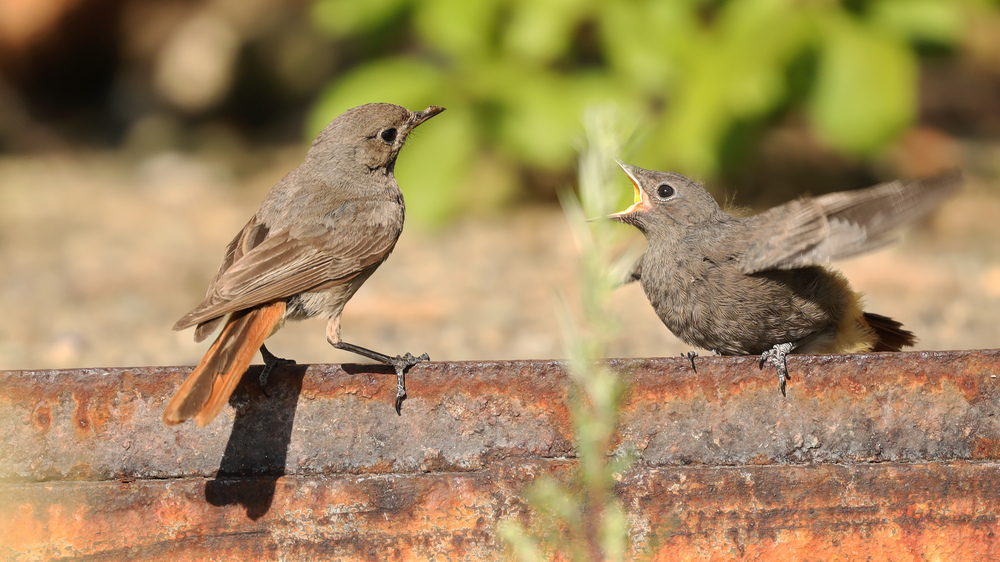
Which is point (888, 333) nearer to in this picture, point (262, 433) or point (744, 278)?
point (744, 278)

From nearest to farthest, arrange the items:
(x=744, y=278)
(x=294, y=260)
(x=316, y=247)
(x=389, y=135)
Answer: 1. (x=744, y=278)
2. (x=294, y=260)
3. (x=316, y=247)
4. (x=389, y=135)

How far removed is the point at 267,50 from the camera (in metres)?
11.4

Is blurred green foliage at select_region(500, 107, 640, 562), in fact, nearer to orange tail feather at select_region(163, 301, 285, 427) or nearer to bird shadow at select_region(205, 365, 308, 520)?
orange tail feather at select_region(163, 301, 285, 427)

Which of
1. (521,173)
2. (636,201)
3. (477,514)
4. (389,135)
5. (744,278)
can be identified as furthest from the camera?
(521,173)

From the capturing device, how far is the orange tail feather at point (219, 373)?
275 centimetres

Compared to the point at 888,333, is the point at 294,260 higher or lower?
higher

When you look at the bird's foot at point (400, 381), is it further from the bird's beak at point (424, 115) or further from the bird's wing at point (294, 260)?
the bird's beak at point (424, 115)

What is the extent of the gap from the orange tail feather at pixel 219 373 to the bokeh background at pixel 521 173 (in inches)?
83.2

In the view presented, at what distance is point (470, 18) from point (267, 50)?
504cm

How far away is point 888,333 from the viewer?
413 centimetres

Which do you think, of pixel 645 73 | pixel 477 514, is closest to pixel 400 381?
pixel 477 514

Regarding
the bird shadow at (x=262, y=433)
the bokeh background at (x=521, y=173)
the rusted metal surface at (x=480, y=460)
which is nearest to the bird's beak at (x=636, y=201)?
the bokeh background at (x=521, y=173)

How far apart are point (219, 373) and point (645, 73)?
494 cm

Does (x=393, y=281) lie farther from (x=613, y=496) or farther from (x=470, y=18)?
(x=613, y=496)
